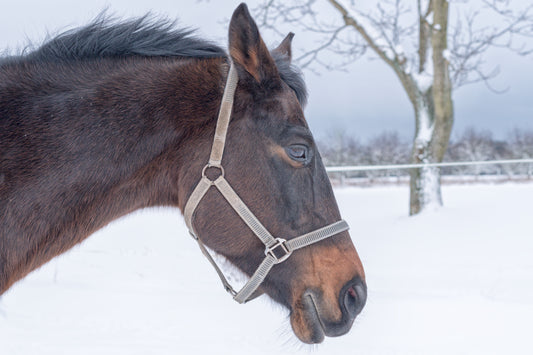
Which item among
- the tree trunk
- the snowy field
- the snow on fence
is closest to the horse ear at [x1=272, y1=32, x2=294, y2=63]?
the snowy field

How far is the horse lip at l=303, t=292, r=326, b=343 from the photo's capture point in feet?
5.34

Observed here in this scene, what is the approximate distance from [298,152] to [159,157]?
→ 511 mm

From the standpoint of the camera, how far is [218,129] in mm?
1659

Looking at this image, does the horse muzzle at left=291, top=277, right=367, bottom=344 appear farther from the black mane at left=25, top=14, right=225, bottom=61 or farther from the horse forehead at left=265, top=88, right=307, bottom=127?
the black mane at left=25, top=14, right=225, bottom=61

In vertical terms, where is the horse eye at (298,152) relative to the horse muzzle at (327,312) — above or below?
above

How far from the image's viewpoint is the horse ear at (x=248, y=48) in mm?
1568

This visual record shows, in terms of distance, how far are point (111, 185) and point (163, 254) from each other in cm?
494

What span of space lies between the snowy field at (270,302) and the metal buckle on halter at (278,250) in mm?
305

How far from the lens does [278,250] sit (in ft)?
5.42

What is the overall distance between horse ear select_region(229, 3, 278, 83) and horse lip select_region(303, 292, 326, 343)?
811mm

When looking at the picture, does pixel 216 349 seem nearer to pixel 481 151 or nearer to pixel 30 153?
pixel 30 153

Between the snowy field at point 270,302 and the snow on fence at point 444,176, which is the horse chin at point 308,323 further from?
the snow on fence at point 444,176

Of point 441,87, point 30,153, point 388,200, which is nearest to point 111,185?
point 30,153

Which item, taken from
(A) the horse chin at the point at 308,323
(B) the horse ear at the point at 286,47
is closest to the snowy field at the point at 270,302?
(A) the horse chin at the point at 308,323
